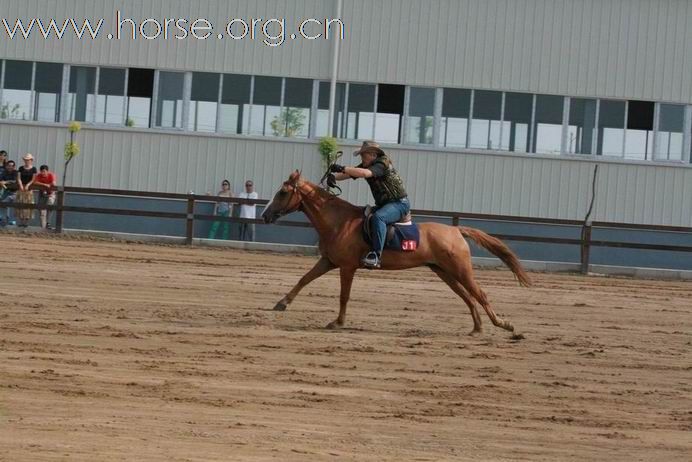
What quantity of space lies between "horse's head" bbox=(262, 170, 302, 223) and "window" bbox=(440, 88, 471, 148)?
16.6 metres

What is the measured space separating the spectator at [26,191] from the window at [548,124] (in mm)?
12204

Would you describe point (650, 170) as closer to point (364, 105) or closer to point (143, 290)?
point (364, 105)

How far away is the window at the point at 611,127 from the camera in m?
31.9

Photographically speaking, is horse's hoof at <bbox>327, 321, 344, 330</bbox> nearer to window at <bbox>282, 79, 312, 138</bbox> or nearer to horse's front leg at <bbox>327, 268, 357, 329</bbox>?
horse's front leg at <bbox>327, 268, 357, 329</bbox>

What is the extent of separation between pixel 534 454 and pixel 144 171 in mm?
24061

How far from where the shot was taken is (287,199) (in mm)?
15648

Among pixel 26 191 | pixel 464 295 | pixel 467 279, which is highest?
pixel 26 191

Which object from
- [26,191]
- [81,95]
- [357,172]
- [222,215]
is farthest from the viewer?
[81,95]

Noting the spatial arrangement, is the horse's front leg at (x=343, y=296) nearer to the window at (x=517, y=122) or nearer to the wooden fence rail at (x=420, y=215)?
the wooden fence rail at (x=420, y=215)

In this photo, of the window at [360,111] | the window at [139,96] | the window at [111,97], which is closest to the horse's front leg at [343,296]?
the window at [360,111]

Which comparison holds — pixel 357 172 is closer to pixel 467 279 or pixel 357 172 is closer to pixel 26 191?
pixel 467 279

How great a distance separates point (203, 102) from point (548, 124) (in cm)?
861

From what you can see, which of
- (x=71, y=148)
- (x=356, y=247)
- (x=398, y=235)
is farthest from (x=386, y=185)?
(x=71, y=148)

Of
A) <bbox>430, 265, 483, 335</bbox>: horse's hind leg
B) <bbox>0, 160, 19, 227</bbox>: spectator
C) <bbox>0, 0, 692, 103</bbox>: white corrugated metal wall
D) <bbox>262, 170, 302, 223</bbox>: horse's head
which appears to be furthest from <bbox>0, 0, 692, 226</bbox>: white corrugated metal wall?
<bbox>430, 265, 483, 335</bbox>: horse's hind leg
